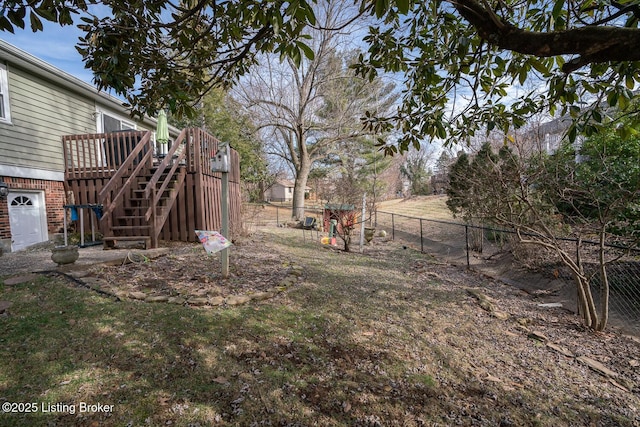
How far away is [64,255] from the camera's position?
4367 millimetres

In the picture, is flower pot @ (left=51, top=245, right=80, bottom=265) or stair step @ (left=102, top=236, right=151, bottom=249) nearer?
flower pot @ (left=51, top=245, right=80, bottom=265)

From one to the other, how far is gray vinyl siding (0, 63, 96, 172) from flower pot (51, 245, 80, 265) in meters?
3.99

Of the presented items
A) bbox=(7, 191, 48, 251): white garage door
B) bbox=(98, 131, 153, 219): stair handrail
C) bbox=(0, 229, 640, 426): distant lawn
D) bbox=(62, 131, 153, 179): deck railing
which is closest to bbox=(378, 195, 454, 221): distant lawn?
bbox=(98, 131, 153, 219): stair handrail

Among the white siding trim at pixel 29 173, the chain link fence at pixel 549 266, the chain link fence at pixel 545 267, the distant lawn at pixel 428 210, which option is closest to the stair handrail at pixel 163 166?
the white siding trim at pixel 29 173

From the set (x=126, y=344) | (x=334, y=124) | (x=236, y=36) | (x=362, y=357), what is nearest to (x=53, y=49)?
(x=236, y=36)

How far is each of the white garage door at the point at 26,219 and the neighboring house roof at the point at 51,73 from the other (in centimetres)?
288

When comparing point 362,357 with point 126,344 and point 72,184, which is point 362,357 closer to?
point 126,344

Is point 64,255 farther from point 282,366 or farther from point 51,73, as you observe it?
point 51,73

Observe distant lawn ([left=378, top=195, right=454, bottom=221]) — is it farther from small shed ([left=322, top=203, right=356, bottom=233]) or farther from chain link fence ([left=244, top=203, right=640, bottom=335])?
chain link fence ([left=244, top=203, right=640, bottom=335])

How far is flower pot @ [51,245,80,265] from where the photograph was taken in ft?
14.2

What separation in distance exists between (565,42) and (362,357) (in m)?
2.68

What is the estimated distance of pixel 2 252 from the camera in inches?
234

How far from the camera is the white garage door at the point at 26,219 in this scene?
22.3 ft

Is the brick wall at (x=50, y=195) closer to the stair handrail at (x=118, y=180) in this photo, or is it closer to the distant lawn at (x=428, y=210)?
the stair handrail at (x=118, y=180)
